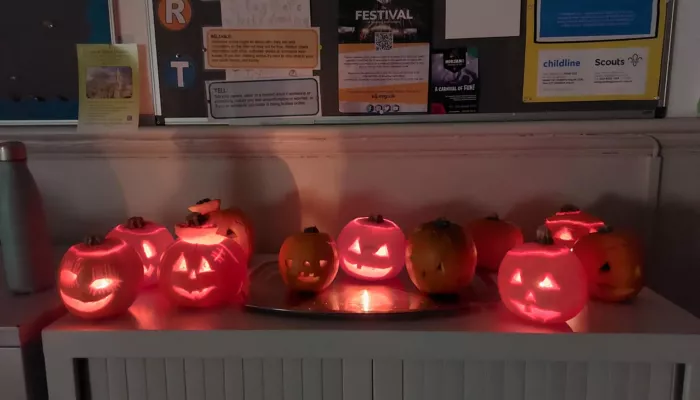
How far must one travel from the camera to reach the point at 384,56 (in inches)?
44.6

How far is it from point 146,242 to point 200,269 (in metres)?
0.18

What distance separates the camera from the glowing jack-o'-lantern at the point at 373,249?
3.21 ft

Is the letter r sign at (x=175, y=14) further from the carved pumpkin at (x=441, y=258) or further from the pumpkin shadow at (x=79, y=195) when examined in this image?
the carved pumpkin at (x=441, y=258)

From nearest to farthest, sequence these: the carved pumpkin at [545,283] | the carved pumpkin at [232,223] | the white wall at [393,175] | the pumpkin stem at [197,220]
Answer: the carved pumpkin at [545,283], the pumpkin stem at [197,220], the carved pumpkin at [232,223], the white wall at [393,175]

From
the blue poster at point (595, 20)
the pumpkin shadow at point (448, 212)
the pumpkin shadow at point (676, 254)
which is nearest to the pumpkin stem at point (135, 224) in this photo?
the pumpkin shadow at point (448, 212)

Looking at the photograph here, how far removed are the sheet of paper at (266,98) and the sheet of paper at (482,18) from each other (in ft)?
1.04

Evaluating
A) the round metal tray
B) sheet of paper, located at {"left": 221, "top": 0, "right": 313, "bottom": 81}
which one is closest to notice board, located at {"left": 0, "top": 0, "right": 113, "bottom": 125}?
sheet of paper, located at {"left": 221, "top": 0, "right": 313, "bottom": 81}

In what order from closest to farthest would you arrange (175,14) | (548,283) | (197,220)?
(548,283)
(197,220)
(175,14)

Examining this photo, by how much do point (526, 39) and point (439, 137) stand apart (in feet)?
0.87

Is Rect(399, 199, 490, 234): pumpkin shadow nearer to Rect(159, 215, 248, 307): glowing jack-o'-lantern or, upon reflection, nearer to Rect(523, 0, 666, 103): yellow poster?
Rect(523, 0, 666, 103): yellow poster

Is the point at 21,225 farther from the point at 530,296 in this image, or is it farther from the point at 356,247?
the point at 530,296

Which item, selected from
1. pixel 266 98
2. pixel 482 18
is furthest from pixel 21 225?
pixel 482 18

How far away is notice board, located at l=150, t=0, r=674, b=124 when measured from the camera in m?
1.10

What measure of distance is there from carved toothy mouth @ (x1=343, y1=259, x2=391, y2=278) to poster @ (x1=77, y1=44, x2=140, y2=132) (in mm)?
578
